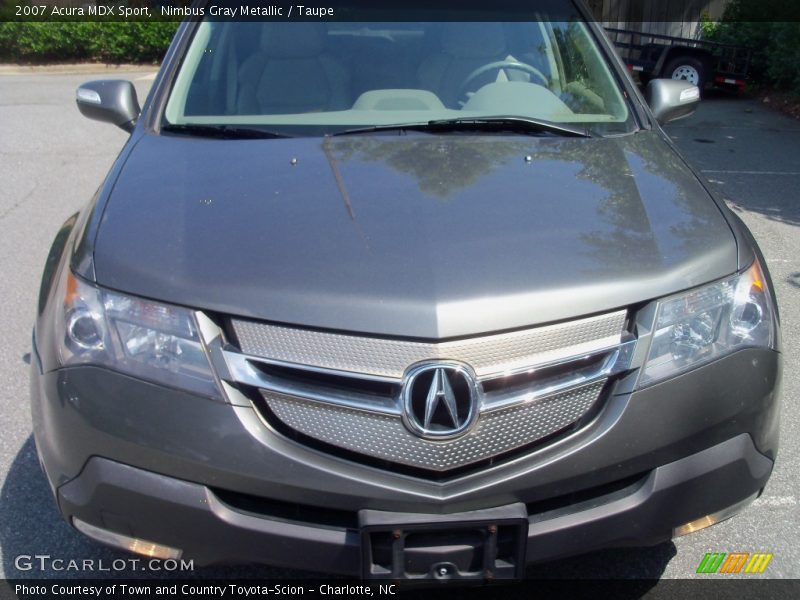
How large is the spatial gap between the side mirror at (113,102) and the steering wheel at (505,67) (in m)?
1.36

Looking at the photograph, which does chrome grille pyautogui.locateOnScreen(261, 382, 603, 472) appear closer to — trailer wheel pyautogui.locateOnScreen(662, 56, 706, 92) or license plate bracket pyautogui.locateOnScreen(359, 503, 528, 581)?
license plate bracket pyautogui.locateOnScreen(359, 503, 528, 581)

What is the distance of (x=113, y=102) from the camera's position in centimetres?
348

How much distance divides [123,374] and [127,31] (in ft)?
63.5

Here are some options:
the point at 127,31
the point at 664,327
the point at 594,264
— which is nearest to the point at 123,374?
the point at 594,264

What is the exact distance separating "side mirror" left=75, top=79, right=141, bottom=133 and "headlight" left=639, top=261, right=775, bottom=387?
7.75 ft

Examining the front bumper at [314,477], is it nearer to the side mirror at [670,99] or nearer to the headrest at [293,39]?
the side mirror at [670,99]

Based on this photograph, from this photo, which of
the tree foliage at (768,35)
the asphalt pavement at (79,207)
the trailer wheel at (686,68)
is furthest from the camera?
the trailer wheel at (686,68)

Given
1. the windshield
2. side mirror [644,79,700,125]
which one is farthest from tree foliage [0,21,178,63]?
side mirror [644,79,700,125]

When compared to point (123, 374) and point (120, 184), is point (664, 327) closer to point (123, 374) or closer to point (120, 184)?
point (123, 374)

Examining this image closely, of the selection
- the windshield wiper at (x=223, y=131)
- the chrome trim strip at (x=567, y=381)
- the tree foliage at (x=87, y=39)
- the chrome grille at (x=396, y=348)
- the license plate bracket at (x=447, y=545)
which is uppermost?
the windshield wiper at (x=223, y=131)

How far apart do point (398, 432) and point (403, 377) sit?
133 mm

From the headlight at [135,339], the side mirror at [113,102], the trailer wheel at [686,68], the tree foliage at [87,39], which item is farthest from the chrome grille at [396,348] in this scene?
the tree foliage at [87,39]

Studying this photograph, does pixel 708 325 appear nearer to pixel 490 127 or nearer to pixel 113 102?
pixel 490 127

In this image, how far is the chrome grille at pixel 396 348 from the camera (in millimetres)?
1908
